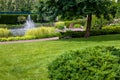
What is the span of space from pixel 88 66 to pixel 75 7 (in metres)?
15.0

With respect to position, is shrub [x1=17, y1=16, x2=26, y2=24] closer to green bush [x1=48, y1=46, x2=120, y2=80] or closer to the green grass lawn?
the green grass lawn

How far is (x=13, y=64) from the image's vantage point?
447 inches

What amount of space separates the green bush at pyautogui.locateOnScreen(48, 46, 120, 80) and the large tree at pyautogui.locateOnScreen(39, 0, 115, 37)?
13.2m

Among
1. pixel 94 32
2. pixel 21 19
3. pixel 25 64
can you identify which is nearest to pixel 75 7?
pixel 94 32

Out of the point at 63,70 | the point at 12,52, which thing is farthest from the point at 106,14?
the point at 63,70

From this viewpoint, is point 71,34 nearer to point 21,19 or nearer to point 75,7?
point 75,7

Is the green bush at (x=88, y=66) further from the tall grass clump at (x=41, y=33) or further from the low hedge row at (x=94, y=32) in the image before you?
the tall grass clump at (x=41, y=33)

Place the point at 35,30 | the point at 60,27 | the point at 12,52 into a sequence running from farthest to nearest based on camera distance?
the point at 60,27 → the point at 35,30 → the point at 12,52

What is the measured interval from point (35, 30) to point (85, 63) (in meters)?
17.4

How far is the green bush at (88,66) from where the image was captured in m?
5.54

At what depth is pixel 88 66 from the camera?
5.74 meters

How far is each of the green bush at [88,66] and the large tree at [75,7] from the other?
1320 cm

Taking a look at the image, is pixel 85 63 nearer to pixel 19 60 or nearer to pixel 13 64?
pixel 13 64

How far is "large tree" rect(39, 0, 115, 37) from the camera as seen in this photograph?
64.8 ft
